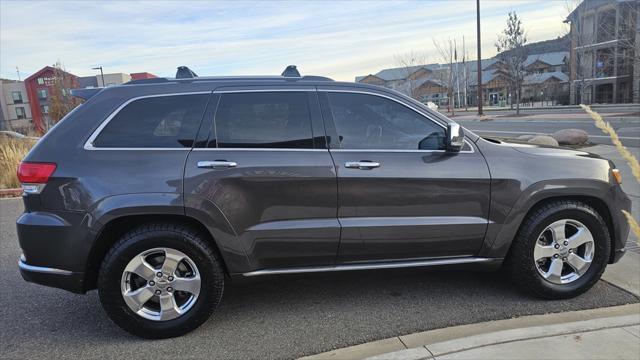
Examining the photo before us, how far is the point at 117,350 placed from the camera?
3.18 metres

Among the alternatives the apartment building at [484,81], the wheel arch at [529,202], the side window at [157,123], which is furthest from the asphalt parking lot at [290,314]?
the apartment building at [484,81]

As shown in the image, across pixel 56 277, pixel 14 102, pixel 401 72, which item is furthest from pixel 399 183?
pixel 14 102

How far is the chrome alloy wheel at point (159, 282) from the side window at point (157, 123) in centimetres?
80

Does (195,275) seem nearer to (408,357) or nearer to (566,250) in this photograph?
(408,357)

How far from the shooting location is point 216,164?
10.6ft

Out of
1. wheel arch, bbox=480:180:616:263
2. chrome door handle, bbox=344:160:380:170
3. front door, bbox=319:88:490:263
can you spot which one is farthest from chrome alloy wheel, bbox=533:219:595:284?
chrome door handle, bbox=344:160:380:170

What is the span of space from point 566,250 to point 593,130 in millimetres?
16651

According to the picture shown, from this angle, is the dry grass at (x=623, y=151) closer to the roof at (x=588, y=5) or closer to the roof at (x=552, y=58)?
the roof at (x=588, y=5)

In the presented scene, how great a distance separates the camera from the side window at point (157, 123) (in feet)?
10.8

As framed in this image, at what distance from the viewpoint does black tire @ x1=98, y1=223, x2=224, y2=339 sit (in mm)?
3158

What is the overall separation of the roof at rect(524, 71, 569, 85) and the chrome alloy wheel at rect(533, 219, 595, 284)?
58.9 meters

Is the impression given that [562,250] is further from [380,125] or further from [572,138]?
[572,138]

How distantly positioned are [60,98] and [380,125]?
30.6 meters

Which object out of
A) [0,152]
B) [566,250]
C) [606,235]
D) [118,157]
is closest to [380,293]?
[566,250]
